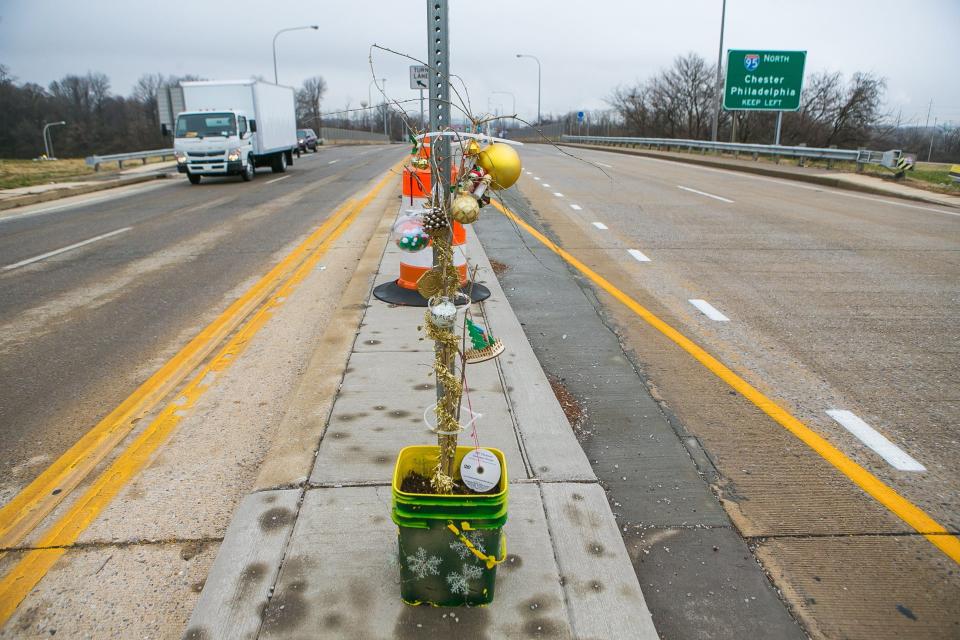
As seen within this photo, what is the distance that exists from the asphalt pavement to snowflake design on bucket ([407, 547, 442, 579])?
94.5 inches

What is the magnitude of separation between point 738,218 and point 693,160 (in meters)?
19.7

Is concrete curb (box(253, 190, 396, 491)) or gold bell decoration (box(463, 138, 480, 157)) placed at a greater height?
gold bell decoration (box(463, 138, 480, 157))

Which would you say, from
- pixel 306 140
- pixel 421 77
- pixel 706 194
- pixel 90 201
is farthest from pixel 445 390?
pixel 306 140

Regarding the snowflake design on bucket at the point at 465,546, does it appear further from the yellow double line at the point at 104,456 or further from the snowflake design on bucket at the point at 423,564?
the yellow double line at the point at 104,456

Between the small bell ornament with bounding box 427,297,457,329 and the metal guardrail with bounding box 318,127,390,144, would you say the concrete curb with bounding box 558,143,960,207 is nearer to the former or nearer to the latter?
the small bell ornament with bounding box 427,297,457,329

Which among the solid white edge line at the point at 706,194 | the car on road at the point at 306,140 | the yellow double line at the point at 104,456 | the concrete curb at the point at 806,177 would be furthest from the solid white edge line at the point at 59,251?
the car on road at the point at 306,140

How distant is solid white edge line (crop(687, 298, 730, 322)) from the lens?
6309 millimetres

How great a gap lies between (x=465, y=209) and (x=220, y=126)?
21.3 metres

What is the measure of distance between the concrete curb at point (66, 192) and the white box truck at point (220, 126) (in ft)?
6.60

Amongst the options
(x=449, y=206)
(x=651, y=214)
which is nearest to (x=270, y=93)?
(x=651, y=214)

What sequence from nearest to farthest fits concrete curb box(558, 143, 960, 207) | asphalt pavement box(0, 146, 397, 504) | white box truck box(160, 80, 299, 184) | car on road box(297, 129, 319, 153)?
asphalt pavement box(0, 146, 397, 504) < concrete curb box(558, 143, 960, 207) < white box truck box(160, 80, 299, 184) < car on road box(297, 129, 319, 153)

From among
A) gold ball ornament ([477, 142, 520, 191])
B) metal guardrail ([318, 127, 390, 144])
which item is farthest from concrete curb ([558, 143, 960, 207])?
metal guardrail ([318, 127, 390, 144])

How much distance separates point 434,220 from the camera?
2342 mm

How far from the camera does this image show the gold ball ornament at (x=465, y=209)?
2293 mm
